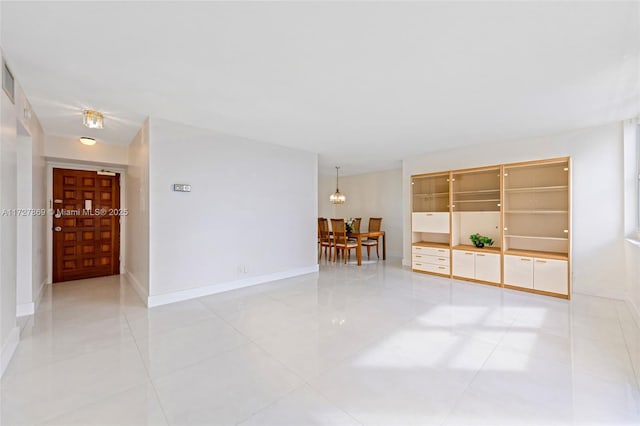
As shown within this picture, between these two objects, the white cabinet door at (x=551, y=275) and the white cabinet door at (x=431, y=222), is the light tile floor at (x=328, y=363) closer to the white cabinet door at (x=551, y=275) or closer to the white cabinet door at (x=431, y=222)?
the white cabinet door at (x=551, y=275)

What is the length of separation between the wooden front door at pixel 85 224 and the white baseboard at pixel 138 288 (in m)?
0.68

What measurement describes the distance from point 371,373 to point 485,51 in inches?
101

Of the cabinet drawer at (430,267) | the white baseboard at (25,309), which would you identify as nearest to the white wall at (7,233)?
the white baseboard at (25,309)

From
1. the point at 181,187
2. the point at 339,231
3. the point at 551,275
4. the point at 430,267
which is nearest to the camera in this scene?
the point at 181,187

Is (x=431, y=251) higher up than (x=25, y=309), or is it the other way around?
(x=431, y=251)

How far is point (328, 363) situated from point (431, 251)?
3688 millimetres

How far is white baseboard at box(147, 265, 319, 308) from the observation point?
11.6 ft

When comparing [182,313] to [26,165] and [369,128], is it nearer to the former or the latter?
[26,165]

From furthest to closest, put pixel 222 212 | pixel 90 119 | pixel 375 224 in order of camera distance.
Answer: pixel 375 224 → pixel 222 212 → pixel 90 119

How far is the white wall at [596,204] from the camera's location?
3.64 meters

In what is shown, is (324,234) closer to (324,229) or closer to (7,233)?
(324,229)

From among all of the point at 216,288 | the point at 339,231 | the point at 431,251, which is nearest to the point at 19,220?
the point at 216,288

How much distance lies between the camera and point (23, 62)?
2182 mm

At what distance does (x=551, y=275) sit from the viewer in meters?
3.84
